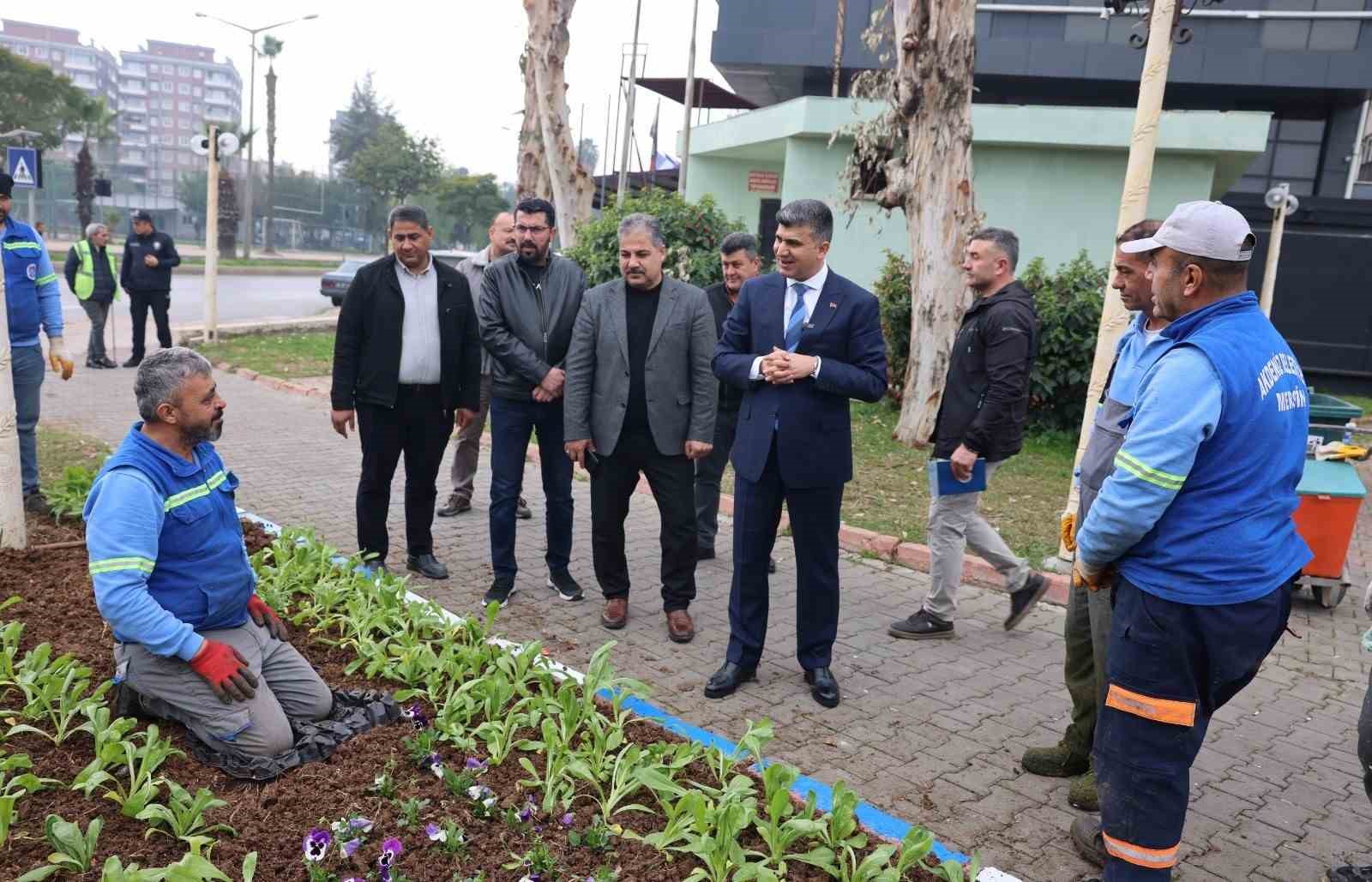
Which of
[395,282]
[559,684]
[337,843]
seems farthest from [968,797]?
[395,282]

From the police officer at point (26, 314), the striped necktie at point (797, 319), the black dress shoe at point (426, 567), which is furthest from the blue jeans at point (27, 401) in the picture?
the striped necktie at point (797, 319)

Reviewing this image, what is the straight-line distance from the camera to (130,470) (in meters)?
3.21

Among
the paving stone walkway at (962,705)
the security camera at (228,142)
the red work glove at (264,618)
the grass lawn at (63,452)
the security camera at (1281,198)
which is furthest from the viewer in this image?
the security camera at (228,142)

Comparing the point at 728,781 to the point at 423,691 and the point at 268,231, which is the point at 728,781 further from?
the point at 268,231

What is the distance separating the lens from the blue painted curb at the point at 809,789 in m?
3.25

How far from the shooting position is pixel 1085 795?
12.0 ft

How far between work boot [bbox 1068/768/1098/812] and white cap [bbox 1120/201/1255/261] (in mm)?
1987

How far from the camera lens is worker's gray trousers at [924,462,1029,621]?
5.20m

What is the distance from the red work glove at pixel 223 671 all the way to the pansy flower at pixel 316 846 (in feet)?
2.26

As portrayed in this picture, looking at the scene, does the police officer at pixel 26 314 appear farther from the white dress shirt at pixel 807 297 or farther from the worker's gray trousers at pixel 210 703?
the white dress shirt at pixel 807 297

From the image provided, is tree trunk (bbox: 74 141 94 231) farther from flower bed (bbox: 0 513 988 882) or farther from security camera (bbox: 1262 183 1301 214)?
flower bed (bbox: 0 513 988 882)

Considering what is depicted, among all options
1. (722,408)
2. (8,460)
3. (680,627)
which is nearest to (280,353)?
(8,460)

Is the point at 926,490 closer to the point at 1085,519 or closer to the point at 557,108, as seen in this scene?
the point at 1085,519

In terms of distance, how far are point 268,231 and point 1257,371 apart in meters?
60.9
